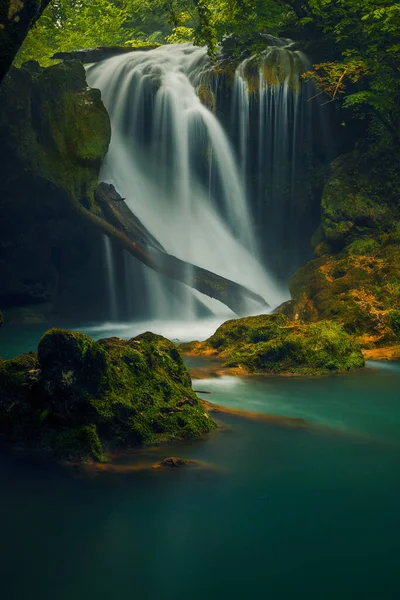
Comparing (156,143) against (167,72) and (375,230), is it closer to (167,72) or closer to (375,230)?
(167,72)

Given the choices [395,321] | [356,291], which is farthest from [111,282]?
[395,321]

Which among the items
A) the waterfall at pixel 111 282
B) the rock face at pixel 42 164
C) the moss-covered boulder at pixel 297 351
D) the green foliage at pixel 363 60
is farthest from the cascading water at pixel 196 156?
the moss-covered boulder at pixel 297 351

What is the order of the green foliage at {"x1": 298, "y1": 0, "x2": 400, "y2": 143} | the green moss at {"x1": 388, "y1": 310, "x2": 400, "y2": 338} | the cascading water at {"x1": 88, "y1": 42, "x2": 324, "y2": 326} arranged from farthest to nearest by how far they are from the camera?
the cascading water at {"x1": 88, "y1": 42, "x2": 324, "y2": 326} → the green foliage at {"x1": 298, "y1": 0, "x2": 400, "y2": 143} → the green moss at {"x1": 388, "y1": 310, "x2": 400, "y2": 338}

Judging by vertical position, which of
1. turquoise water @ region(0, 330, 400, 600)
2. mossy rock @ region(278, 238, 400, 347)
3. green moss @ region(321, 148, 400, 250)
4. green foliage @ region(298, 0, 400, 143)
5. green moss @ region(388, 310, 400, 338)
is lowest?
turquoise water @ region(0, 330, 400, 600)

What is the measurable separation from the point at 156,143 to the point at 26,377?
605 inches

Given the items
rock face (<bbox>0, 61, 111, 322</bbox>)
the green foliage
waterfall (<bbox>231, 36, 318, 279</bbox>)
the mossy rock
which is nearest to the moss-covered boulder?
the mossy rock

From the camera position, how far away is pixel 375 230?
56.7 feet

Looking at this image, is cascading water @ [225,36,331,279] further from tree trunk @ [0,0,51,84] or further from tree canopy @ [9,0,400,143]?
tree trunk @ [0,0,51,84]

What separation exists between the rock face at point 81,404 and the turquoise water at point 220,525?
32 centimetres

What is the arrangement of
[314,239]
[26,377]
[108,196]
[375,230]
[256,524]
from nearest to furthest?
1. [256,524]
2. [26,377]
3. [375,230]
4. [108,196]
5. [314,239]

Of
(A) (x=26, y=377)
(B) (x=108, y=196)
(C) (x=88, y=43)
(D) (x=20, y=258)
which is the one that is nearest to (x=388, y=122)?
(B) (x=108, y=196)

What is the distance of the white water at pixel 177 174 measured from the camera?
20312 millimetres

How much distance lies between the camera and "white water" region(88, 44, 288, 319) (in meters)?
20.3

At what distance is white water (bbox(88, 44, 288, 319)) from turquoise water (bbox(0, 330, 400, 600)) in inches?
535
